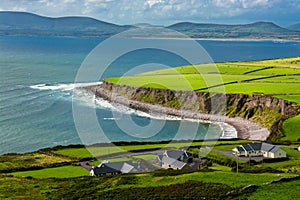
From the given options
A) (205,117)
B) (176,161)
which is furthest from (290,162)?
(205,117)

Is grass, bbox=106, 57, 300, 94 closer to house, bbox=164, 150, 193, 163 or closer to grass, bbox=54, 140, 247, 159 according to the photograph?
grass, bbox=54, 140, 247, 159

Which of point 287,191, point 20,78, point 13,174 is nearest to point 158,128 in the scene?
point 13,174

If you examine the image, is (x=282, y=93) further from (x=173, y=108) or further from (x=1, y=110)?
(x=1, y=110)

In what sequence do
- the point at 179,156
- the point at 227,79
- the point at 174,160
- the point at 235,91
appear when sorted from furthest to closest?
the point at 227,79
the point at 235,91
the point at 179,156
the point at 174,160

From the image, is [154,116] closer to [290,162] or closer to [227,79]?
[227,79]

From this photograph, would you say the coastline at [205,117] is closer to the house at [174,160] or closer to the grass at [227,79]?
the grass at [227,79]

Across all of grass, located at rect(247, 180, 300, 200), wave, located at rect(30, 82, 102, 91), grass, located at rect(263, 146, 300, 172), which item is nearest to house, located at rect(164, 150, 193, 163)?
grass, located at rect(263, 146, 300, 172)
